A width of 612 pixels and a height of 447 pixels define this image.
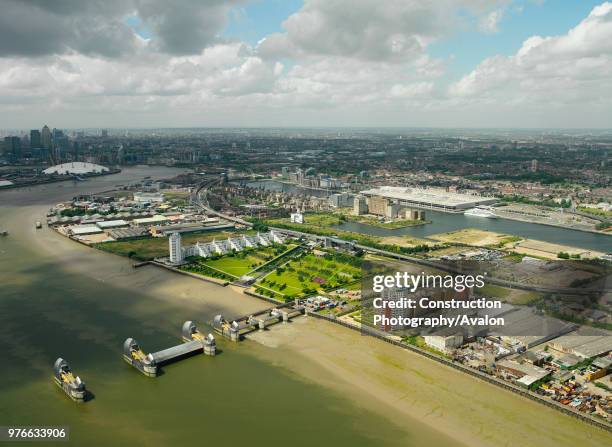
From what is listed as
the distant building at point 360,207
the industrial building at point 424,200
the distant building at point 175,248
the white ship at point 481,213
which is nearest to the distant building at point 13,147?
the industrial building at point 424,200

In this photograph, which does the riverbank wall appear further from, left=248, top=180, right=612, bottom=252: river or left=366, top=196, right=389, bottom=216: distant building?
left=366, top=196, right=389, bottom=216: distant building

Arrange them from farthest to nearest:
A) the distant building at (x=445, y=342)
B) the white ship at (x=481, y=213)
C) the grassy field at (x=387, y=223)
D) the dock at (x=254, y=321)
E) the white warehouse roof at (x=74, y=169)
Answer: the white warehouse roof at (x=74, y=169), the white ship at (x=481, y=213), the grassy field at (x=387, y=223), the dock at (x=254, y=321), the distant building at (x=445, y=342)

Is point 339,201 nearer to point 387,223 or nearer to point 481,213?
point 387,223

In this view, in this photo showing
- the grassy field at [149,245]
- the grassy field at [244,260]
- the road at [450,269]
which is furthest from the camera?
the grassy field at [149,245]

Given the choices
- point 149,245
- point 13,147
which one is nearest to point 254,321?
point 149,245

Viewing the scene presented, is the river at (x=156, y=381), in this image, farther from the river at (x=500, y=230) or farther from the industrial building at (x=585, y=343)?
the river at (x=500, y=230)

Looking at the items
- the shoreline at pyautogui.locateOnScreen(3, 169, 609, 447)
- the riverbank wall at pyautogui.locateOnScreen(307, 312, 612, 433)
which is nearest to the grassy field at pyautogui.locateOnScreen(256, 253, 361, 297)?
the shoreline at pyautogui.locateOnScreen(3, 169, 609, 447)

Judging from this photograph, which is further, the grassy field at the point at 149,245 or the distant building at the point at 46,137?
the distant building at the point at 46,137
